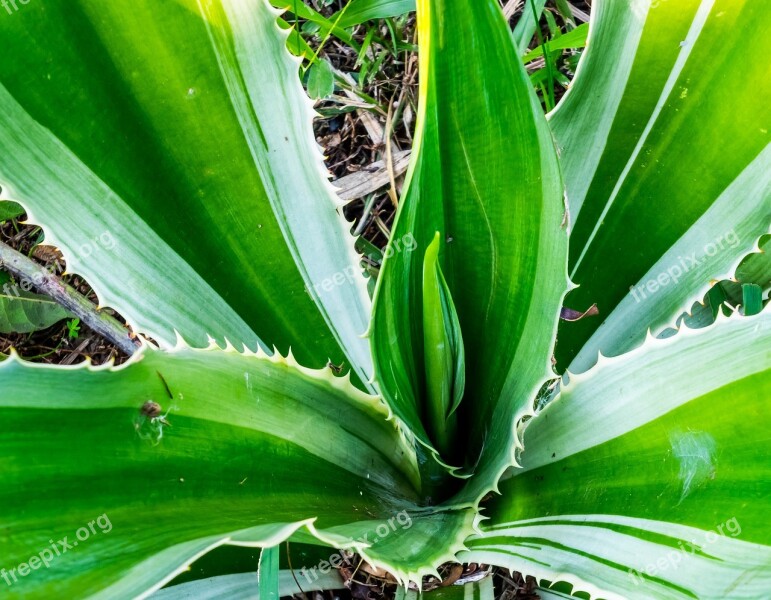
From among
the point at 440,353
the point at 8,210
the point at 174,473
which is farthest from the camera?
the point at 8,210

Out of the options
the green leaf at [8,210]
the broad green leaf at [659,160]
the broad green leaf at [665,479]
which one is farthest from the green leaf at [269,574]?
the green leaf at [8,210]

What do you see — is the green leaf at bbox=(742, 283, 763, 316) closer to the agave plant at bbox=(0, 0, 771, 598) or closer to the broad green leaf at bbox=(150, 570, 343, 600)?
the agave plant at bbox=(0, 0, 771, 598)

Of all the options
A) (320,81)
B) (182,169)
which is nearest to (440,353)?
(182,169)

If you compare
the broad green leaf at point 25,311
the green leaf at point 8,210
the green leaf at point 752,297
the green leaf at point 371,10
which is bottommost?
the green leaf at point 752,297

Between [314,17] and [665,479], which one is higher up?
[314,17]

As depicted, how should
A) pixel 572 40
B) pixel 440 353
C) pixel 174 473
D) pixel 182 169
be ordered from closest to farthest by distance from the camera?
pixel 174 473 → pixel 440 353 → pixel 182 169 → pixel 572 40

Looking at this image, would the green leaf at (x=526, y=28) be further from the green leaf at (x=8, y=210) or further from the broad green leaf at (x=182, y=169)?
the green leaf at (x=8, y=210)

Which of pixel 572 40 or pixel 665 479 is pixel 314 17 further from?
pixel 665 479

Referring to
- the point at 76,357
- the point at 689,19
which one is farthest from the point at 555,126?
the point at 76,357
